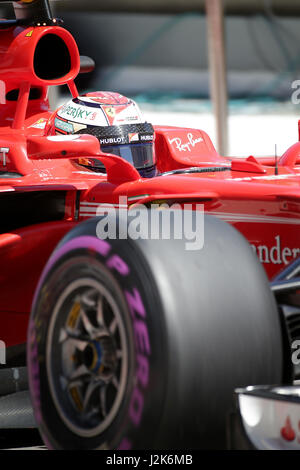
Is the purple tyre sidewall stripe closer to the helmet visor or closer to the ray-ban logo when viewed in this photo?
the ray-ban logo

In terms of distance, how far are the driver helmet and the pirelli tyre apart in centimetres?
158

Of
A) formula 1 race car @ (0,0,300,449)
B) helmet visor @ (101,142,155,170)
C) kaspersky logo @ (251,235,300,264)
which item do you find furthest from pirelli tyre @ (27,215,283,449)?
helmet visor @ (101,142,155,170)

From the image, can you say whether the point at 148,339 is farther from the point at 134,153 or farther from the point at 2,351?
the point at 134,153

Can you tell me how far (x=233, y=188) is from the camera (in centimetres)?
356

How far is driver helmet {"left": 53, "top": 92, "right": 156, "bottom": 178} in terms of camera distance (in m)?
4.34

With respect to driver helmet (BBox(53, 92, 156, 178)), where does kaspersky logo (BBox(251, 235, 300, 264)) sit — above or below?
below

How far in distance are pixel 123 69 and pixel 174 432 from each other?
9.46 meters

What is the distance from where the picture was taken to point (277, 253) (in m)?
3.43

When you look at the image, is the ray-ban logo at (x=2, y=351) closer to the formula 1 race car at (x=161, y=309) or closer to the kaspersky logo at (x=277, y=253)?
the formula 1 race car at (x=161, y=309)

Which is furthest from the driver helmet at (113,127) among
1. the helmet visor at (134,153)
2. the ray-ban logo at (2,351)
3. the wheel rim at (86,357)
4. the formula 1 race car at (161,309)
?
the wheel rim at (86,357)

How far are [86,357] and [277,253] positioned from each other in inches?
40.3

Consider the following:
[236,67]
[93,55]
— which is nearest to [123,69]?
[93,55]

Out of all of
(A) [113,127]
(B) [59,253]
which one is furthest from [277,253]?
(A) [113,127]

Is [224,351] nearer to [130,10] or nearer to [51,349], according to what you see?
[51,349]
